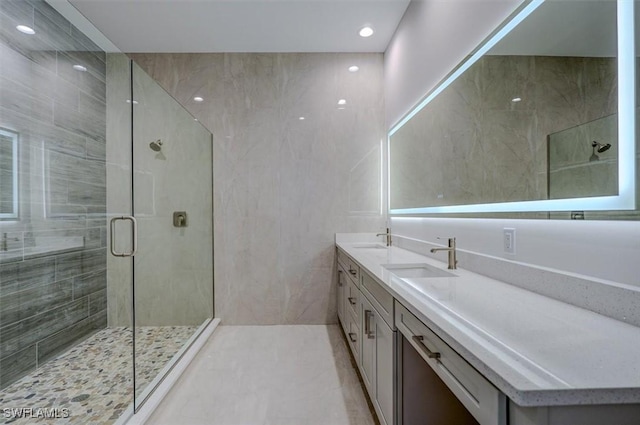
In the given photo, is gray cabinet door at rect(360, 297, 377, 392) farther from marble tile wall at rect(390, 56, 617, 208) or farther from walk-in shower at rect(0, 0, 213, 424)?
walk-in shower at rect(0, 0, 213, 424)

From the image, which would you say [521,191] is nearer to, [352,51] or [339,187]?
[339,187]

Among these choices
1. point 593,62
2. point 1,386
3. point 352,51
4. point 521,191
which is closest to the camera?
point 593,62

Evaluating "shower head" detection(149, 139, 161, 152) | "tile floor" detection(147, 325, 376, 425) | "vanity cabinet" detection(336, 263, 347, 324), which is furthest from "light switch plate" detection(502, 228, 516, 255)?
"shower head" detection(149, 139, 161, 152)

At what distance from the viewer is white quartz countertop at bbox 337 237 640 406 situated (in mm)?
517

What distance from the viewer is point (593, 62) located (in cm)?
91

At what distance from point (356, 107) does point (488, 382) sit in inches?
113

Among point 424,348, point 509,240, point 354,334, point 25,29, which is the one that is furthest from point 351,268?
point 25,29

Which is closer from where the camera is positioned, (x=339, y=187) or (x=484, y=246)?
(x=484, y=246)

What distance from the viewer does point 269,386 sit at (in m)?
1.97

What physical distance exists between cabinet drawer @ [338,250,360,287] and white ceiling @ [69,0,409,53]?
80.4 inches

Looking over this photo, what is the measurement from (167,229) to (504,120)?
2397 millimetres

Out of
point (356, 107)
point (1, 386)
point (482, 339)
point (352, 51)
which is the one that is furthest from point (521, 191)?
point (1, 386)

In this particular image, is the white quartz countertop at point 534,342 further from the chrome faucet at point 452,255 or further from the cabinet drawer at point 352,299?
the cabinet drawer at point 352,299

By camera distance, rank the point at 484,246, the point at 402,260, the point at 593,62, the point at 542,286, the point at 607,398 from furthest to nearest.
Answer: the point at 402,260
the point at 484,246
the point at 542,286
the point at 593,62
the point at 607,398
